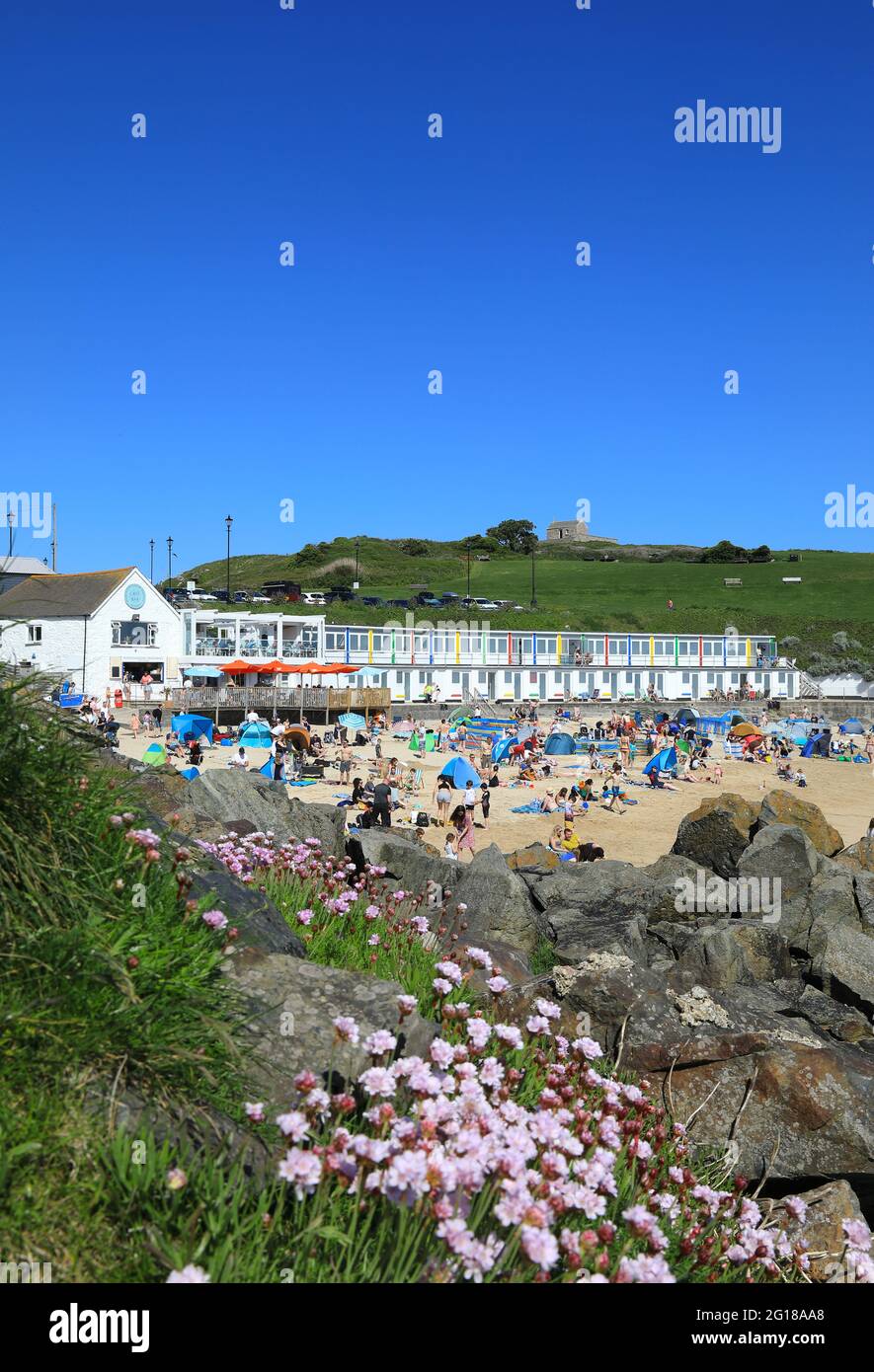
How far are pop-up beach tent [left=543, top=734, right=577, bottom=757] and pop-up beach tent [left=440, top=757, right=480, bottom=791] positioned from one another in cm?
1170

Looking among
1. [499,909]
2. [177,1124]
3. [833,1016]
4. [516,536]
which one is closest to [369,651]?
[499,909]

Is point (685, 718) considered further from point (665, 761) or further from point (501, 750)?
point (501, 750)

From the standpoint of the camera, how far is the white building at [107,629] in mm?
51875

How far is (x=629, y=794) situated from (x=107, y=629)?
106ft

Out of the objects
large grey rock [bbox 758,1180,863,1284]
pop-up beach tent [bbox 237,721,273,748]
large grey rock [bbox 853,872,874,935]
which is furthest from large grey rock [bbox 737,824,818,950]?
pop-up beach tent [bbox 237,721,273,748]

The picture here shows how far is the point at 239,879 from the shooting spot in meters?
6.57

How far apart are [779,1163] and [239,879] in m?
4.00

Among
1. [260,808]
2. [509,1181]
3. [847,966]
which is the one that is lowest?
[847,966]

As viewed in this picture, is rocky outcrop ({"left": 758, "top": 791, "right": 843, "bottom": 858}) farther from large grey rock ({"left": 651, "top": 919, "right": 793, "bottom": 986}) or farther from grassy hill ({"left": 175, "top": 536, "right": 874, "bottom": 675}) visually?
grassy hill ({"left": 175, "top": 536, "right": 874, "bottom": 675})

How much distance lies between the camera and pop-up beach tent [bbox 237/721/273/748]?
3884 cm

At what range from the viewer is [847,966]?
10516 mm

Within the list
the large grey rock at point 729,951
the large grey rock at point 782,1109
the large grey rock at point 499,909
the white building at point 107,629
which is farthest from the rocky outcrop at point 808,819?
the white building at point 107,629

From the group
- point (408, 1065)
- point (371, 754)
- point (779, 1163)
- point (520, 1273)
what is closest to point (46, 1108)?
point (408, 1065)
